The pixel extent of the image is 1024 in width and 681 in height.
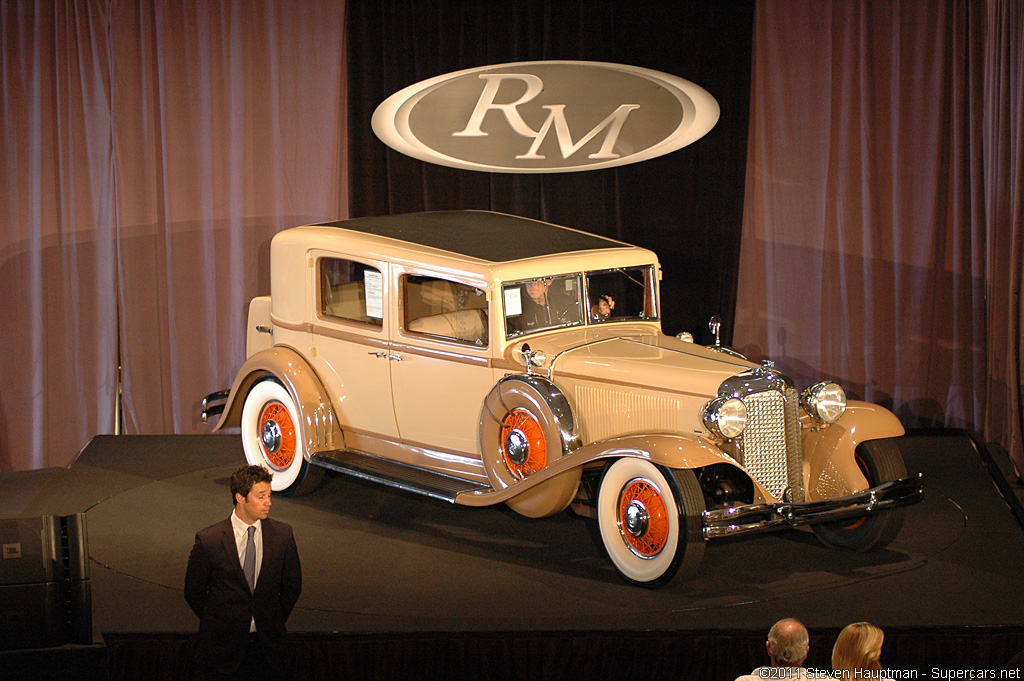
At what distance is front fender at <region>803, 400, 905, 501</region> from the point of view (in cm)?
476

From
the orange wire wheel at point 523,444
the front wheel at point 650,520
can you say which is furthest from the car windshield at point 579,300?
the front wheel at point 650,520

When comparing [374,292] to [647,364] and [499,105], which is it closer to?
[647,364]

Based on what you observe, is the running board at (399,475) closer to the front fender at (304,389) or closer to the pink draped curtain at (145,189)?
the front fender at (304,389)

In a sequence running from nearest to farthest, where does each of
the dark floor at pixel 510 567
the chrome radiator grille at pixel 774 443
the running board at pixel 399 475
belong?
the dark floor at pixel 510 567 → the chrome radiator grille at pixel 774 443 → the running board at pixel 399 475

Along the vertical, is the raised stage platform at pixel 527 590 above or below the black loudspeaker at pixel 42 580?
below

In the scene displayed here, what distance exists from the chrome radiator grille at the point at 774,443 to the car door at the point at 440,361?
123cm

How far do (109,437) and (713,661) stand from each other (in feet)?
15.5

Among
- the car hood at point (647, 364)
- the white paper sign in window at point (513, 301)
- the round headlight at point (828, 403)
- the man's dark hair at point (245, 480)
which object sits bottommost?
the round headlight at point (828, 403)

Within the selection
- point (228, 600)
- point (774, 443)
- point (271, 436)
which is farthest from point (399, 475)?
point (228, 600)

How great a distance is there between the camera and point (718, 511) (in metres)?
4.28

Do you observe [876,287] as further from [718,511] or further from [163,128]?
[163,128]

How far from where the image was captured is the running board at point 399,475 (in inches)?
200

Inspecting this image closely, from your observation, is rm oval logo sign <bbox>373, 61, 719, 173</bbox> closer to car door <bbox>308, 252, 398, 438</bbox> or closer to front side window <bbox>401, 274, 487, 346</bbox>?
car door <bbox>308, 252, 398, 438</bbox>

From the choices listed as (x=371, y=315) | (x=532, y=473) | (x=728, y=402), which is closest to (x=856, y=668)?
(x=728, y=402)
